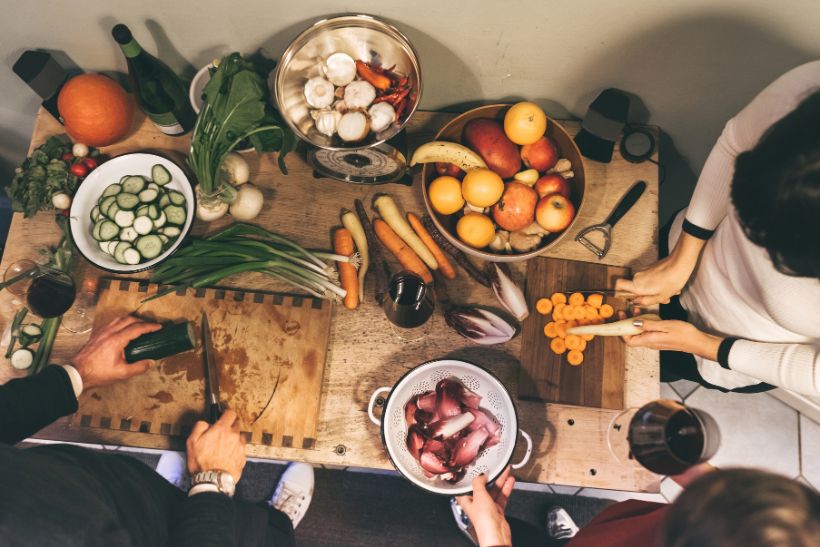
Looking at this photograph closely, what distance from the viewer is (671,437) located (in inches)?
41.6

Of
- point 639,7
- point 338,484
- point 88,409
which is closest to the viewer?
point 639,7

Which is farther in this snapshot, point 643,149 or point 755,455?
point 755,455

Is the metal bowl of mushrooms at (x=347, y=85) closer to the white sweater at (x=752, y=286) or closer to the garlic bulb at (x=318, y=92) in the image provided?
the garlic bulb at (x=318, y=92)

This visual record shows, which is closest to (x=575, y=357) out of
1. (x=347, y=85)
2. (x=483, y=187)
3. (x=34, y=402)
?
(x=483, y=187)

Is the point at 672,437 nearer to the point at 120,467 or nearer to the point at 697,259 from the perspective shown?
the point at 697,259

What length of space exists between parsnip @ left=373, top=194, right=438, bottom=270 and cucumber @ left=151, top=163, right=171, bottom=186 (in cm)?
50

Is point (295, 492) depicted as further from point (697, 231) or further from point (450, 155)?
point (697, 231)

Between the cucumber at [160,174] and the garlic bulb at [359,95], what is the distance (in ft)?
1.55

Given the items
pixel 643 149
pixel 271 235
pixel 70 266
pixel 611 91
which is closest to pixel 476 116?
pixel 611 91

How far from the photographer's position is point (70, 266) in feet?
4.15

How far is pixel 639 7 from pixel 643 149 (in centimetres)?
38

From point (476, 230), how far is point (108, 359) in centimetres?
86

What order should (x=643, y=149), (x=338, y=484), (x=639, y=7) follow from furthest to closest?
(x=338, y=484) → (x=643, y=149) → (x=639, y=7)

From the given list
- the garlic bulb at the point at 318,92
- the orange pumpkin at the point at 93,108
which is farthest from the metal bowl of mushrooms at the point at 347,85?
the orange pumpkin at the point at 93,108
